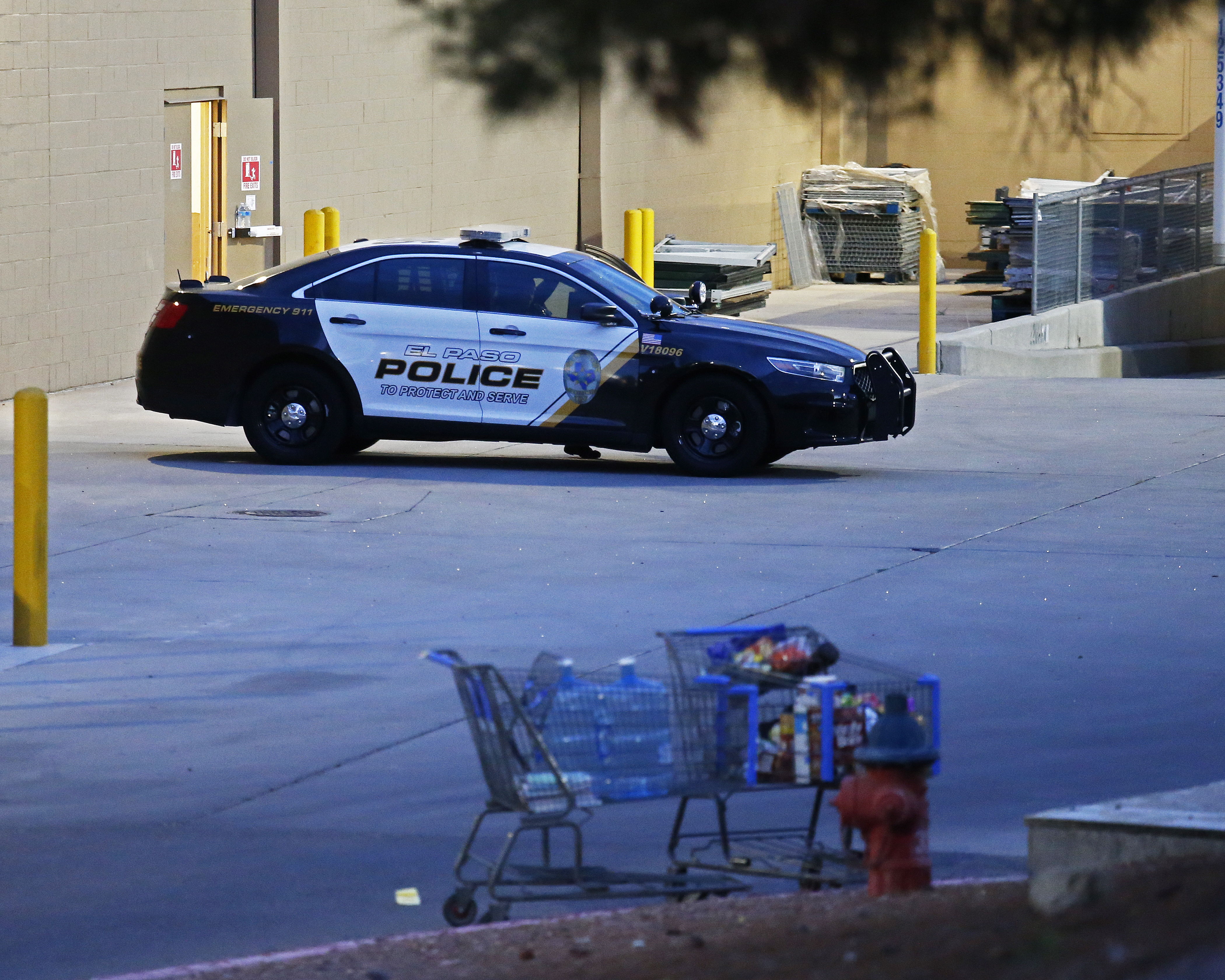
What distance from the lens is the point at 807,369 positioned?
1453cm

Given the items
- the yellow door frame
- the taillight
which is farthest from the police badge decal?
the yellow door frame

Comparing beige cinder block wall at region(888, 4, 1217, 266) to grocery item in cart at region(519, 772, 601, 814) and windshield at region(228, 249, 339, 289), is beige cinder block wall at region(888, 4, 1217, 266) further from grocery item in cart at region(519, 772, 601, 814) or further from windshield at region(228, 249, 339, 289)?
grocery item in cart at region(519, 772, 601, 814)

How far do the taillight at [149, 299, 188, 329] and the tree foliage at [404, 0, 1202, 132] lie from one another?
34.5ft

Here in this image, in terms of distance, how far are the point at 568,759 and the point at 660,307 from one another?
354 inches

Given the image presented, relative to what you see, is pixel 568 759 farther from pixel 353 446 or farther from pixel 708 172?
pixel 708 172

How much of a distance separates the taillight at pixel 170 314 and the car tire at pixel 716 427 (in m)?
3.53

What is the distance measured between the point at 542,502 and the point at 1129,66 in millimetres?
8552

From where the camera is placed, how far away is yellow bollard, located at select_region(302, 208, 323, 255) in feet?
69.7

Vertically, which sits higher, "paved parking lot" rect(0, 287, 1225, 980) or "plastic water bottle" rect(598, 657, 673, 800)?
"plastic water bottle" rect(598, 657, 673, 800)

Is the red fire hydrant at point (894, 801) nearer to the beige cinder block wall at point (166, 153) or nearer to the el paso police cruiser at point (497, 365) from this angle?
the el paso police cruiser at point (497, 365)

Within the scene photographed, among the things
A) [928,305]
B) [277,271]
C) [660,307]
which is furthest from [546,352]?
[928,305]

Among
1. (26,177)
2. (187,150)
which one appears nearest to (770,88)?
(26,177)

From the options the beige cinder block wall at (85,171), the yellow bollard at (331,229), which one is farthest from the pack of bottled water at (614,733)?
the yellow bollard at (331,229)

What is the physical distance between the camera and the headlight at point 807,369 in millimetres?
14516
